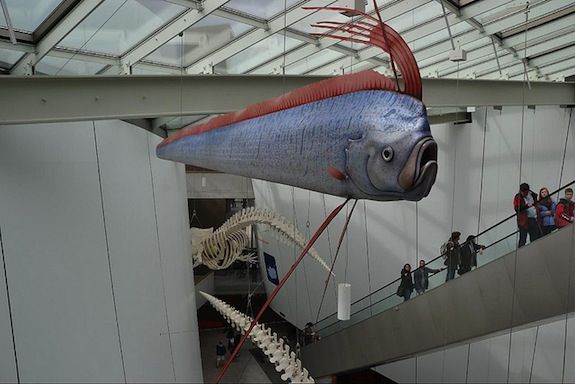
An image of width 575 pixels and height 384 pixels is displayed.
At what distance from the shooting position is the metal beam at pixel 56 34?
4.26 m

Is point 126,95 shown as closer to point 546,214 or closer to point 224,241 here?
point 546,214

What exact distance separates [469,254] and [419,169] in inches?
190

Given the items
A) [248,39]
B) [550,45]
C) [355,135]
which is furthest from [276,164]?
[550,45]

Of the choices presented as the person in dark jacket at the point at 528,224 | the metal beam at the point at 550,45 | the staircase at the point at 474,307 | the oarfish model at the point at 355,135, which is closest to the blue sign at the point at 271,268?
the staircase at the point at 474,307

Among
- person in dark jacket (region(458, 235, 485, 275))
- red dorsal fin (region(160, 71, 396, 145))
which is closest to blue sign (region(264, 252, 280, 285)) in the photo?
person in dark jacket (region(458, 235, 485, 275))

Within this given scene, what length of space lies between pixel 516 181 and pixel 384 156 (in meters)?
7.60

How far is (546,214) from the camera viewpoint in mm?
4836

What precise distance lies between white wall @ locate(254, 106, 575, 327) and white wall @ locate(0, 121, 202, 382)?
413 cm

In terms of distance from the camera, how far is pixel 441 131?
954cm

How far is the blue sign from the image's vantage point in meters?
14.7

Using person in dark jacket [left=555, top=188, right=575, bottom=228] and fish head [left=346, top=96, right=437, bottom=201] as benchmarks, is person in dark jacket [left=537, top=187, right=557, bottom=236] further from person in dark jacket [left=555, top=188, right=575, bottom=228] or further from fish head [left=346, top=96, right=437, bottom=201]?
fish head [left=346, top=96, right=437, bottom=201]

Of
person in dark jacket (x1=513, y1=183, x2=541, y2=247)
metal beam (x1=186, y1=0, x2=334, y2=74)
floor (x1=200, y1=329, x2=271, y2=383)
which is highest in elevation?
metal beam (x1=186, y1=0, x2=334, y2=74)

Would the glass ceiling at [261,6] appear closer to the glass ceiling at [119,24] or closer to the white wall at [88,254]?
the glass ceiling at [119,24]

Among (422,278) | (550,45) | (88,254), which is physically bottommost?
(422,278)
